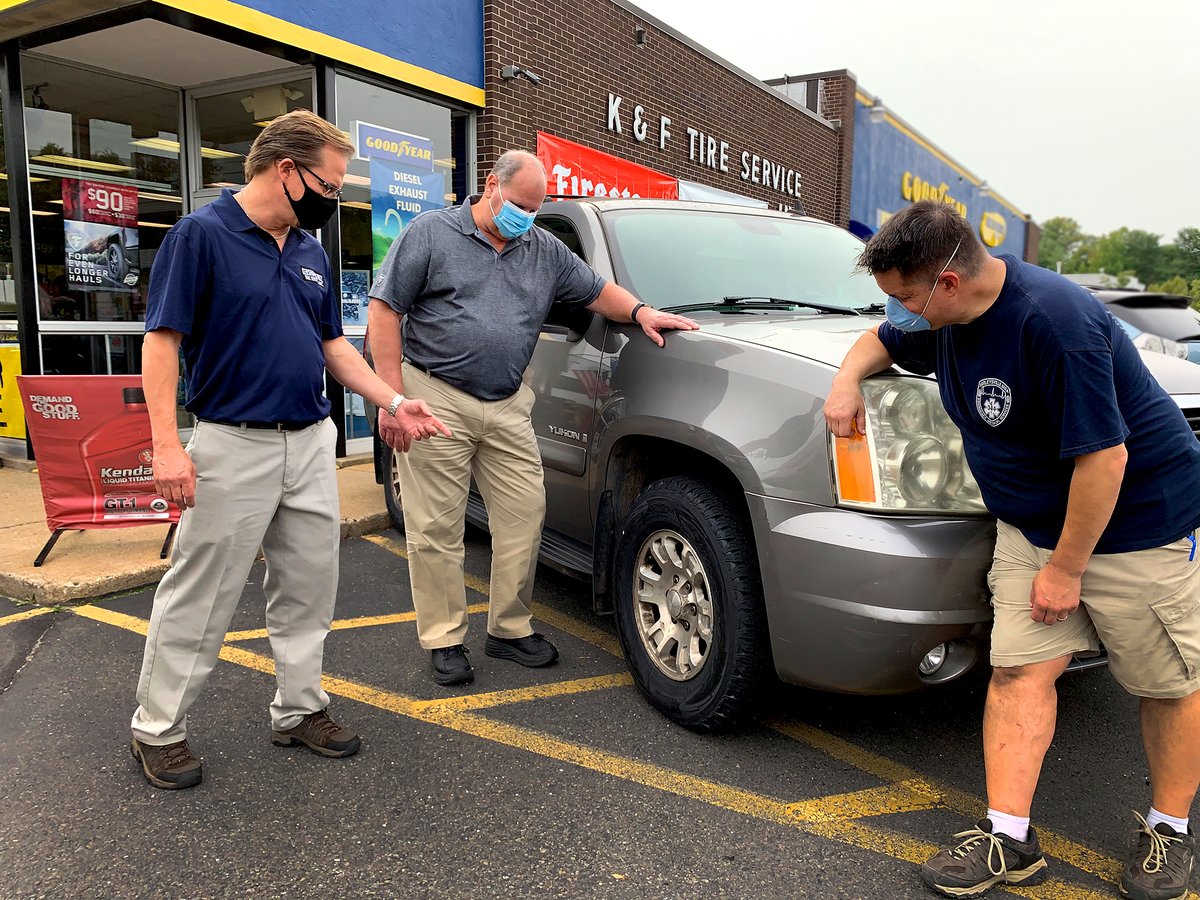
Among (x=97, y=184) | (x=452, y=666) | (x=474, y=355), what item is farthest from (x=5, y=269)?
(x=452, y=666)

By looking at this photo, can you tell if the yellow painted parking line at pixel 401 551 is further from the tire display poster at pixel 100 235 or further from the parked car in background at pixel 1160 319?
the parked car in background at pixel 1160 319

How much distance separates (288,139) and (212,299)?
0.51 metres

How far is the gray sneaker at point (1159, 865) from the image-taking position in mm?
2346

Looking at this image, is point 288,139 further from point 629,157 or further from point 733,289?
point 629,157

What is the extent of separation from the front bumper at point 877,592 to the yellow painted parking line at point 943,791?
0.46m

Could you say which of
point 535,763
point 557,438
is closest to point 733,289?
point 557,438

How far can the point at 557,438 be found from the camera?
12.8ft

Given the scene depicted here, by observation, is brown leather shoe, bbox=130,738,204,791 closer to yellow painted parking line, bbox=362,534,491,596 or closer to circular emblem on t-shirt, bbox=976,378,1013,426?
Result: yellow painted parking line, bbox=362,534,491,596

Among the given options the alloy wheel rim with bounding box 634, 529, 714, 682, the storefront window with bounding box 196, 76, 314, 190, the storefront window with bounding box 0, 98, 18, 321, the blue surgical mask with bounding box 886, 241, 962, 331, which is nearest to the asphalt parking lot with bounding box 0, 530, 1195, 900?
the alloy wheel rim with bounding box 634, 529, 714, 682

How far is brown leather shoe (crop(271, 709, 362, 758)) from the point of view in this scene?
9.98ft

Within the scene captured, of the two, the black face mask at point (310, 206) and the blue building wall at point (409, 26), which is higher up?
the blue building wall at point (409, 26)

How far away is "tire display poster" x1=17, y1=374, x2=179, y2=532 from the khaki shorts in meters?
4.18

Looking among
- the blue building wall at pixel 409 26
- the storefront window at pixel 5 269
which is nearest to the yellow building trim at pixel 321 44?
the blue building wall at pixel 409 26

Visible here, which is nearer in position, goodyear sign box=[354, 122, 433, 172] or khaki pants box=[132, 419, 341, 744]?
khaki pants box=[132, 419, 341, 744]
